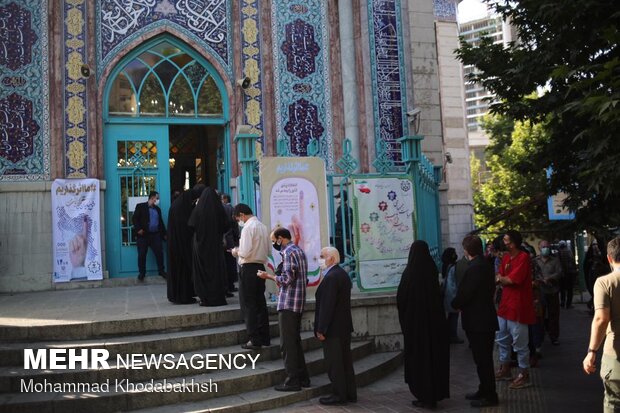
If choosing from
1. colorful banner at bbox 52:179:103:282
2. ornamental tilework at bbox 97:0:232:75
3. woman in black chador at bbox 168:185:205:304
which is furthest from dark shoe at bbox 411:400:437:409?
ornamental tilework at bbox 97:0:232:75

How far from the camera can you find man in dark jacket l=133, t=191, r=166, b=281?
10414mm

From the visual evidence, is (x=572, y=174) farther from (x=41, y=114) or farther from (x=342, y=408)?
(x=41, y=114)

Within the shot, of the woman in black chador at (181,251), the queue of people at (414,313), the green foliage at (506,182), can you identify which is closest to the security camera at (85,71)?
the woman in black chador at (181,251)

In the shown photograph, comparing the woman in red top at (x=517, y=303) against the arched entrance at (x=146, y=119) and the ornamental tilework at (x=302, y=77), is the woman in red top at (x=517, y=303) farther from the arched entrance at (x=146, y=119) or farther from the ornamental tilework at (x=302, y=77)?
the arched entrance at (x=146, y=119)

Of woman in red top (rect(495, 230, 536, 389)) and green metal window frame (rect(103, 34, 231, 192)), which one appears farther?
green metal window frame (rect(103, 34, 231, 192))

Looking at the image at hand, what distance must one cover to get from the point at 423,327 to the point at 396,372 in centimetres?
174

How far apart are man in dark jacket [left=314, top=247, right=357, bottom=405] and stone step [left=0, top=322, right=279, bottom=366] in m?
1.20

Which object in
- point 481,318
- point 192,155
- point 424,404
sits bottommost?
point 424,404

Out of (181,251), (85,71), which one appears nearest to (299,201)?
(181,251)

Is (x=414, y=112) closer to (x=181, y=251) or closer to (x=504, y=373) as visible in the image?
(x=181, y=251)

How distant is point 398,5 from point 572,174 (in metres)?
7.81

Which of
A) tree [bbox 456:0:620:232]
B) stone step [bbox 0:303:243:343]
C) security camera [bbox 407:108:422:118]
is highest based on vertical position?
security camera [bbox 407:108:422:118]

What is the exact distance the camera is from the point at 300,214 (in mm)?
7316

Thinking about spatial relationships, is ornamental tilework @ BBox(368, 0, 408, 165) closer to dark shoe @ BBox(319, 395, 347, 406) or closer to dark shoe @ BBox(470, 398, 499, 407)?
dark shoe @ BBox(470, 398, 499, 407)
